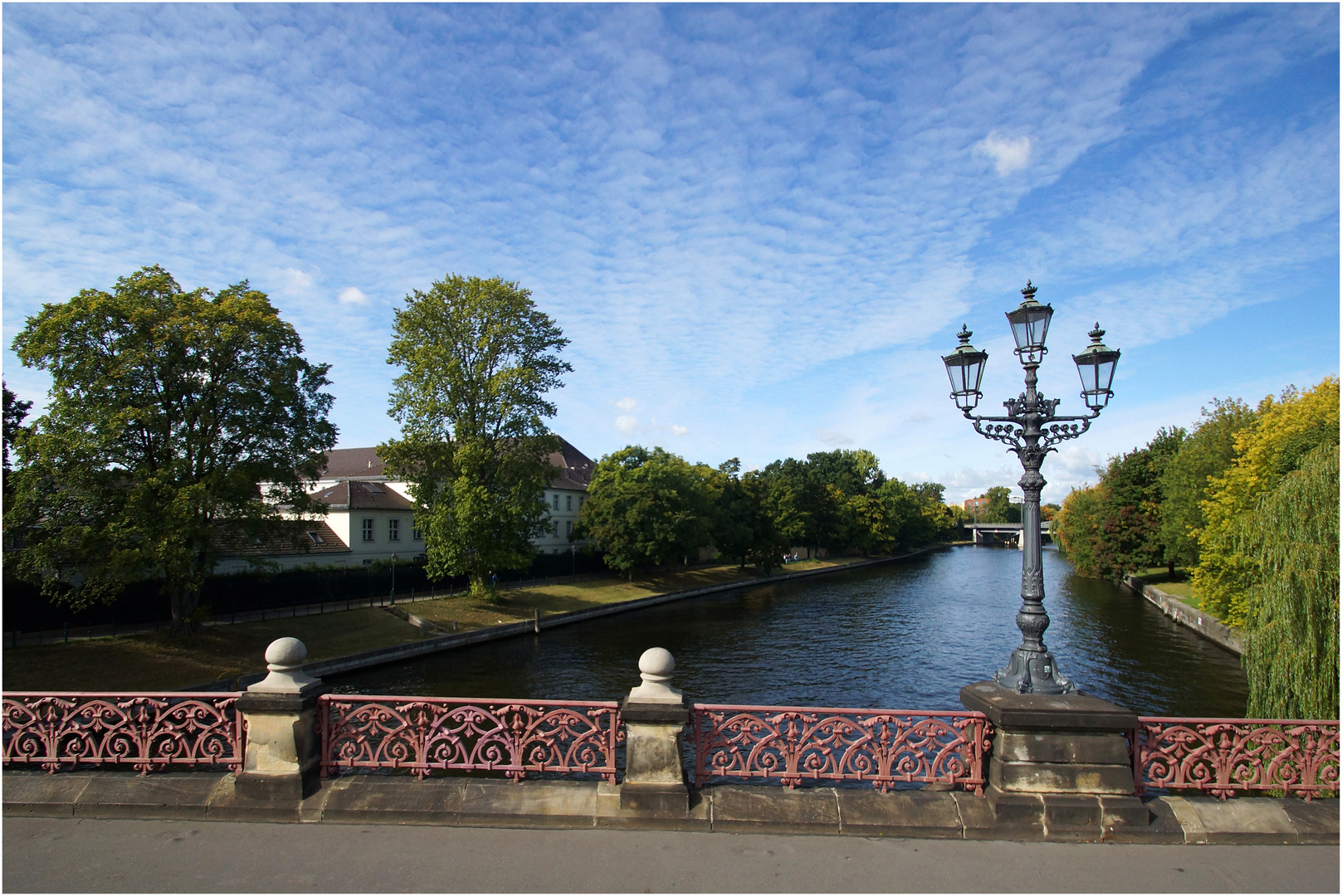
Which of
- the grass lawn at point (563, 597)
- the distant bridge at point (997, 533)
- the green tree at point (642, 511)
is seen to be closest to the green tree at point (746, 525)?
the grass lawn at point (563, 597)

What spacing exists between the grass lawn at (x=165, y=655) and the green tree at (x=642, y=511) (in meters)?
21.5

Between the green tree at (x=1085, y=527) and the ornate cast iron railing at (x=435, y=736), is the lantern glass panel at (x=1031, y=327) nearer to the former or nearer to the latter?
the ornate cast iron railing at (x=435, y=736)

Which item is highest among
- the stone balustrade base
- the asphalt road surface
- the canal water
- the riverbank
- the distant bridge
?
the stone balustrade base

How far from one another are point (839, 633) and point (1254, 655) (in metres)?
24.7

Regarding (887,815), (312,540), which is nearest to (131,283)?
(312,540)

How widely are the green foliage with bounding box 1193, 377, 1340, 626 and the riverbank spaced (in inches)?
1100

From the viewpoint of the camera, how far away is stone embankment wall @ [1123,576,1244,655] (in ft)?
94.6

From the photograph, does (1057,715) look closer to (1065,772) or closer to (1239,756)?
(1065,772)

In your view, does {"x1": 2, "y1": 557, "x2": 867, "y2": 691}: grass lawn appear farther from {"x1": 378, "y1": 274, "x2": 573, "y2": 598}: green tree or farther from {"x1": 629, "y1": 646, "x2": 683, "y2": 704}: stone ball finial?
{"x1": 629, "y1": 646, "x2": 683, "y2": 704}: stone ball finial

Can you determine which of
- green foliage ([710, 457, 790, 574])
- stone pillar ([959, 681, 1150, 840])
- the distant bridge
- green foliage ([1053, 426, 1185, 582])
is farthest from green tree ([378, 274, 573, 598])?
the distant bridge

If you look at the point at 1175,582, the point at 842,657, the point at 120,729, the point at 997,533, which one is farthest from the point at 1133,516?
the point at 997,533

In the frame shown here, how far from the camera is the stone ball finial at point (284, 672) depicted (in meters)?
6.01

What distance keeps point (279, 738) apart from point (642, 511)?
43.9 meters

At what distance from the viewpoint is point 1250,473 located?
2669 centimetres
